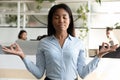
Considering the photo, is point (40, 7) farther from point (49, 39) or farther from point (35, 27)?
point (49, 39)

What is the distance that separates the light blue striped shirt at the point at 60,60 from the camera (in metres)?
1.49

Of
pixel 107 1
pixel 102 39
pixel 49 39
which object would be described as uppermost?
pixel 107 1

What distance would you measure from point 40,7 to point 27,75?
4483 mm

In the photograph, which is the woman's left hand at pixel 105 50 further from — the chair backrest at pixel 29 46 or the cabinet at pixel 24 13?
the cabinet at pixel 24 13

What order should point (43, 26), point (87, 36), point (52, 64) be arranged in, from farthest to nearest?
point (43, 26) → point (87, 36) → point (52, 64)

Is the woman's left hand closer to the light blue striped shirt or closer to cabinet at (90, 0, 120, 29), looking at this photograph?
the light blue striped shirt

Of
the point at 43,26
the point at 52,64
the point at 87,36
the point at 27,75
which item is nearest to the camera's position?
the point at 52,64

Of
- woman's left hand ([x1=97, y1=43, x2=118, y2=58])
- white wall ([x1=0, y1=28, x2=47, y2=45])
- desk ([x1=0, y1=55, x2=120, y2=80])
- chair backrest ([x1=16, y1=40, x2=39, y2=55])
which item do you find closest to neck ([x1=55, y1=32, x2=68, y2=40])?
woman's left hand ([x1=97, y1=43, x2=118, y2=58])

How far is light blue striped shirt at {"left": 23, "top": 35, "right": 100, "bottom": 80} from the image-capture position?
1494 mm

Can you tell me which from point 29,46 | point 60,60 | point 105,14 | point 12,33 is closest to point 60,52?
point 60,60

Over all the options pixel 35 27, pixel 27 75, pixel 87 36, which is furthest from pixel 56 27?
pixel 35 27

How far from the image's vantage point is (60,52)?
1510mm

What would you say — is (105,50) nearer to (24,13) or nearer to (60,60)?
(60,60)

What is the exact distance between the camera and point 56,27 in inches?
60.7
